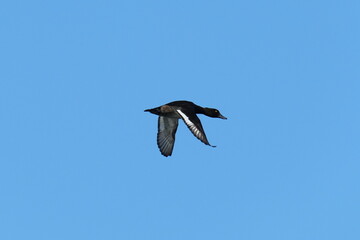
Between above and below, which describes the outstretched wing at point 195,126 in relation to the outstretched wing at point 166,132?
below

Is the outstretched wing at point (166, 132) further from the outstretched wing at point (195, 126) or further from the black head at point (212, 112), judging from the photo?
the outstretched wing at point (195, 126)

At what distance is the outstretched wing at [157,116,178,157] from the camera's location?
29.5m

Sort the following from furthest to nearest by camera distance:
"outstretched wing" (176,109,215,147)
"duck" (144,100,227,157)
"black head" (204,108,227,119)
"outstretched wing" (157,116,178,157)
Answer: "black head" (204,108,227,119)
"outstretched wing" (157,116,178,157)
"duck" (144,100,227,157)
"outstretched wing" (176,109,215,147)

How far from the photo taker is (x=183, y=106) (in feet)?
92.4

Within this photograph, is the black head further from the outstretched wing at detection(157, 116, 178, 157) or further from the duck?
the outstretched wing at detection(157, 116, 178, 157)

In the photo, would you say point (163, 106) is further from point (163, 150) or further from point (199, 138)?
point (199, 138)

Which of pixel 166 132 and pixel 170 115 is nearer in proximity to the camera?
pixel 170 115

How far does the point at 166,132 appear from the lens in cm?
2967

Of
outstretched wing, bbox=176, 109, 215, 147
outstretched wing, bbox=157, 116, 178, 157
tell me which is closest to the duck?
outstretched wing, bbox=157, 116, 178, 157

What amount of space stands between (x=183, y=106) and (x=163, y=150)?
215 cm

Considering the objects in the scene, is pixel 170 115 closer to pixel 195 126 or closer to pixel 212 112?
pixel 212 112

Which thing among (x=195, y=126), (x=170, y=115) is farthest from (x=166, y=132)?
(x=195, y=126)

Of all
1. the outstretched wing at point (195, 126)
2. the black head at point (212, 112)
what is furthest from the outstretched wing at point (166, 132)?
the outstretched wing at point (195, 126)

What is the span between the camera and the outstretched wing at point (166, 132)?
2948cm
